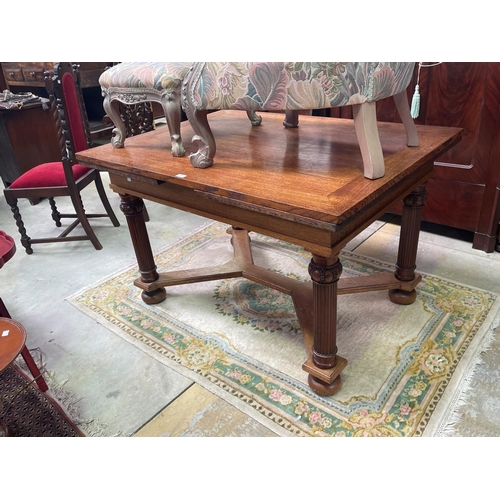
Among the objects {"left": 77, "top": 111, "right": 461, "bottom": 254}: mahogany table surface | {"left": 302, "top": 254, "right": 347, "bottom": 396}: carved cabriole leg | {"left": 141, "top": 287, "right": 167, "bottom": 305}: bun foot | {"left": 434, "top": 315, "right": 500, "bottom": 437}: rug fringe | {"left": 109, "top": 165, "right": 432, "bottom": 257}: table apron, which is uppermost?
{"left": 77, "top": 111, "right": 461, "bottom": 254}: mahogany table surface

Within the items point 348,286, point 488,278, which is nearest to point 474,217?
point 488,278

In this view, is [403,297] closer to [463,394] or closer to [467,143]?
[463,394]

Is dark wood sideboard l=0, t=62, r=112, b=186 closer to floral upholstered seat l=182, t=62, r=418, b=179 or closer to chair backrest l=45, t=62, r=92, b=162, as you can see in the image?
chair backrest l=45, t=62, r=92, b=162

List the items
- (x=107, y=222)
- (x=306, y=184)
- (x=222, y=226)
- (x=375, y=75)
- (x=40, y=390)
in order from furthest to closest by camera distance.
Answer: (x=107, y=222) → (x=222, y=226) → (x=40, y=390) → (x=306, y=184) → (x=375, y=75)

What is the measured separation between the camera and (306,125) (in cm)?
203

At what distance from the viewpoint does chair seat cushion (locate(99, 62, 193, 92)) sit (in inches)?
59.1

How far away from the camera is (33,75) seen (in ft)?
16.6

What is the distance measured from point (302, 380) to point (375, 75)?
1.12 m

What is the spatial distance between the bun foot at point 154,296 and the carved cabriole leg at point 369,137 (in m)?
1.29

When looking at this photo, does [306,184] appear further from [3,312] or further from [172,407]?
[3,312]

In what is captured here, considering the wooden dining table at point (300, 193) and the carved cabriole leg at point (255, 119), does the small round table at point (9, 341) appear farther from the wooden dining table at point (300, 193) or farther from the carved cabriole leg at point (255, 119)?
the carved cabriole leg at point (255, 119)

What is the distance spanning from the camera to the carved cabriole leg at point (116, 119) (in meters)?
1.75

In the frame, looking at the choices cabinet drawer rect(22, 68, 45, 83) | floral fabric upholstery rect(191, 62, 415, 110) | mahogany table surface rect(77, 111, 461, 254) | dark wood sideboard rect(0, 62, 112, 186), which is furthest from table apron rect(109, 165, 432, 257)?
Answer: cabinet drawer rect(22, 68, 45, 83)

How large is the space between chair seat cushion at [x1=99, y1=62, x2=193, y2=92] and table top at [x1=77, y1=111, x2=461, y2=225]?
272mm
